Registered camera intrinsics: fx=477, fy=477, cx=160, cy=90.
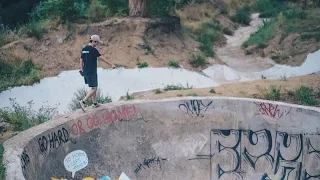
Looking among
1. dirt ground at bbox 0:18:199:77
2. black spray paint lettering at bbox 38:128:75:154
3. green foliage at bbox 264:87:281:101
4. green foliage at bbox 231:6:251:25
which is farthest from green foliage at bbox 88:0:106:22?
green foliage at bbox 231:6:251:25

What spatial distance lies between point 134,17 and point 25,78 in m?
5.16

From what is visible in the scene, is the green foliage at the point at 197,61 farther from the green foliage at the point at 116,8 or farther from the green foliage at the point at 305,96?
the green foliage at the point at 305,96

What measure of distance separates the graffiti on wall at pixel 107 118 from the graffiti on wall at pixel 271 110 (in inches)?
93.7

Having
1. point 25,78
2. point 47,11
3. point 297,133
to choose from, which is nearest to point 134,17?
point 47,11

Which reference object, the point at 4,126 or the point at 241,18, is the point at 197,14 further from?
the point at 4,126

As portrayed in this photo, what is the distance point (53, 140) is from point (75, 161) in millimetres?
703

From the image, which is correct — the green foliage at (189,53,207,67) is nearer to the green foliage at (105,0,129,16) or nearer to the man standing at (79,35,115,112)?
the green foliage at (105,0,129,16)

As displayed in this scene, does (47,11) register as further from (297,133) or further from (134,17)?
(297,133)

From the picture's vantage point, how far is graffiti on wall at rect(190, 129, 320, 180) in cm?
909

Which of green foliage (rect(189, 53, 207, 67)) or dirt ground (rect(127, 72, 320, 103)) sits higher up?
green foliage (rect(189, 53, 207, 67))

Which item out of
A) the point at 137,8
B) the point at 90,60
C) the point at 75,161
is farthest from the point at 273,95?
the point at 137,8

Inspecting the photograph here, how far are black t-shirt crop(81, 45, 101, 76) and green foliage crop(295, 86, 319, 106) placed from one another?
498cm

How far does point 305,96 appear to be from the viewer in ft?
35.9

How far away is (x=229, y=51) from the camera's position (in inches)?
833
